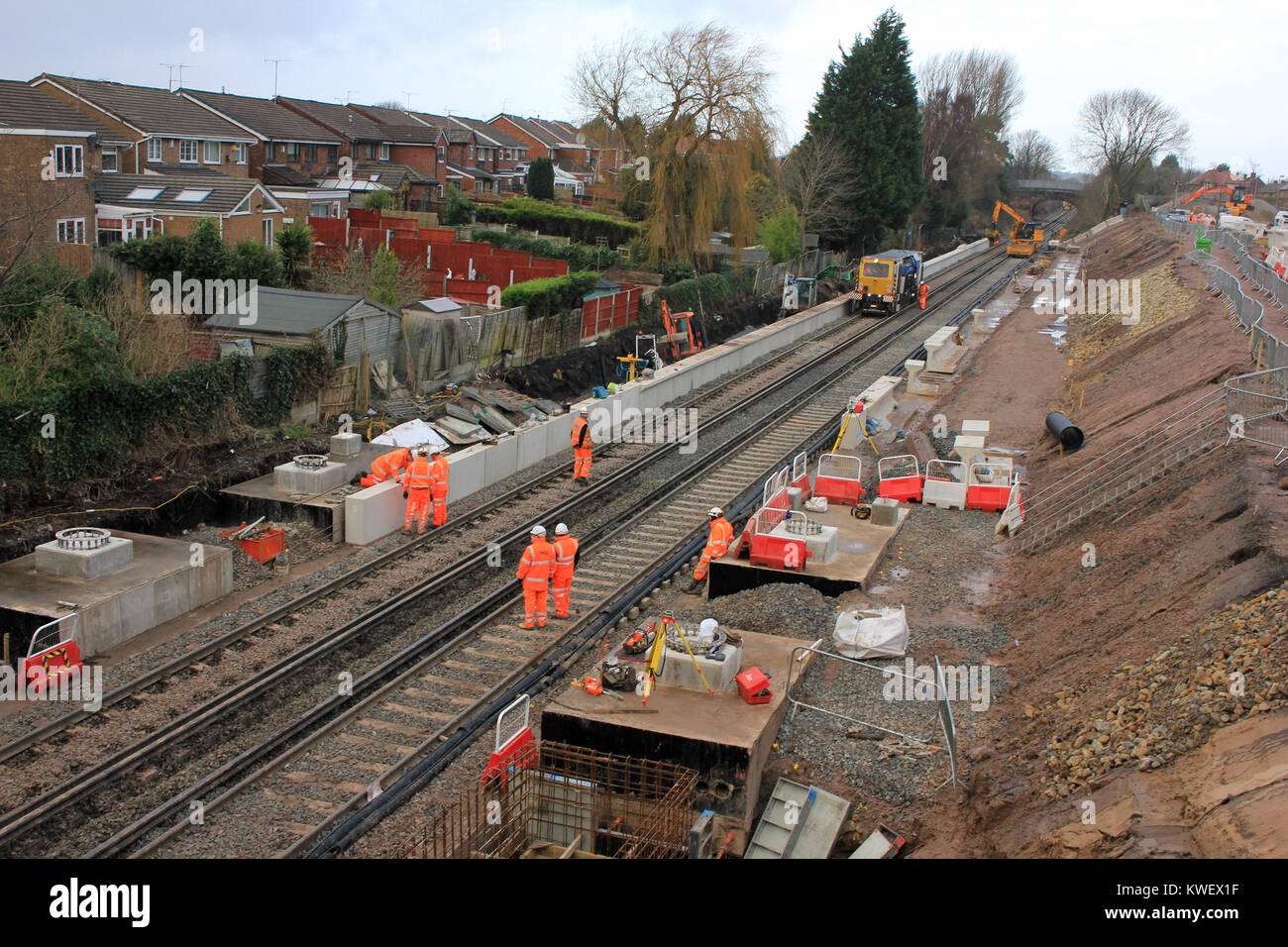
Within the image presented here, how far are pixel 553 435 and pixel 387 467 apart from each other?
18.7ft

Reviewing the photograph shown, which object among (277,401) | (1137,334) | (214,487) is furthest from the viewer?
(1137,334)

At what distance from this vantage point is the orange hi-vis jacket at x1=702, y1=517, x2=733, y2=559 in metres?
15.8

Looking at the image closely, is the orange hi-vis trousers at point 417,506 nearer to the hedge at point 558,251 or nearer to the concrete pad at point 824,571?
the concrete pad at point 824,571

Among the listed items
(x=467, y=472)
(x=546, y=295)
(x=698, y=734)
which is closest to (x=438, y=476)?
(x=467, y=472)

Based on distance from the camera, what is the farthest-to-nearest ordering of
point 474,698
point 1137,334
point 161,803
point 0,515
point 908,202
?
point 908,202
point 1137,334
point 0,515
point 474,698
point 161,803

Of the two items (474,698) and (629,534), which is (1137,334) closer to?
(629,534)

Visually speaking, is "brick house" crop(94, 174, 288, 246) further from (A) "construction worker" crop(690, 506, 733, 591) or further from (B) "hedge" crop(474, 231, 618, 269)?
(A) "construction worker" crop(690, 506, 733, 591)

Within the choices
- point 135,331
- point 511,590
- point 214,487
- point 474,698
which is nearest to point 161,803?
point 474,698

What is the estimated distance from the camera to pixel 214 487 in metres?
18.2

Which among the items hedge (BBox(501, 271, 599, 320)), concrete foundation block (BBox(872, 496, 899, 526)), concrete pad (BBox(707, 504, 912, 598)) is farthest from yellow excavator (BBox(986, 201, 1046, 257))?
concrete pad (BBox(707, 504, 912, 598))

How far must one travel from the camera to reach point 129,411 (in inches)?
709

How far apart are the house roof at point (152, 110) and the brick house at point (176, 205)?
496 centimetres

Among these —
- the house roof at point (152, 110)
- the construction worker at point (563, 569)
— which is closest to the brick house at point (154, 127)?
the house roof at point (152, 110)

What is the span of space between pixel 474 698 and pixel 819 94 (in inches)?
2066
